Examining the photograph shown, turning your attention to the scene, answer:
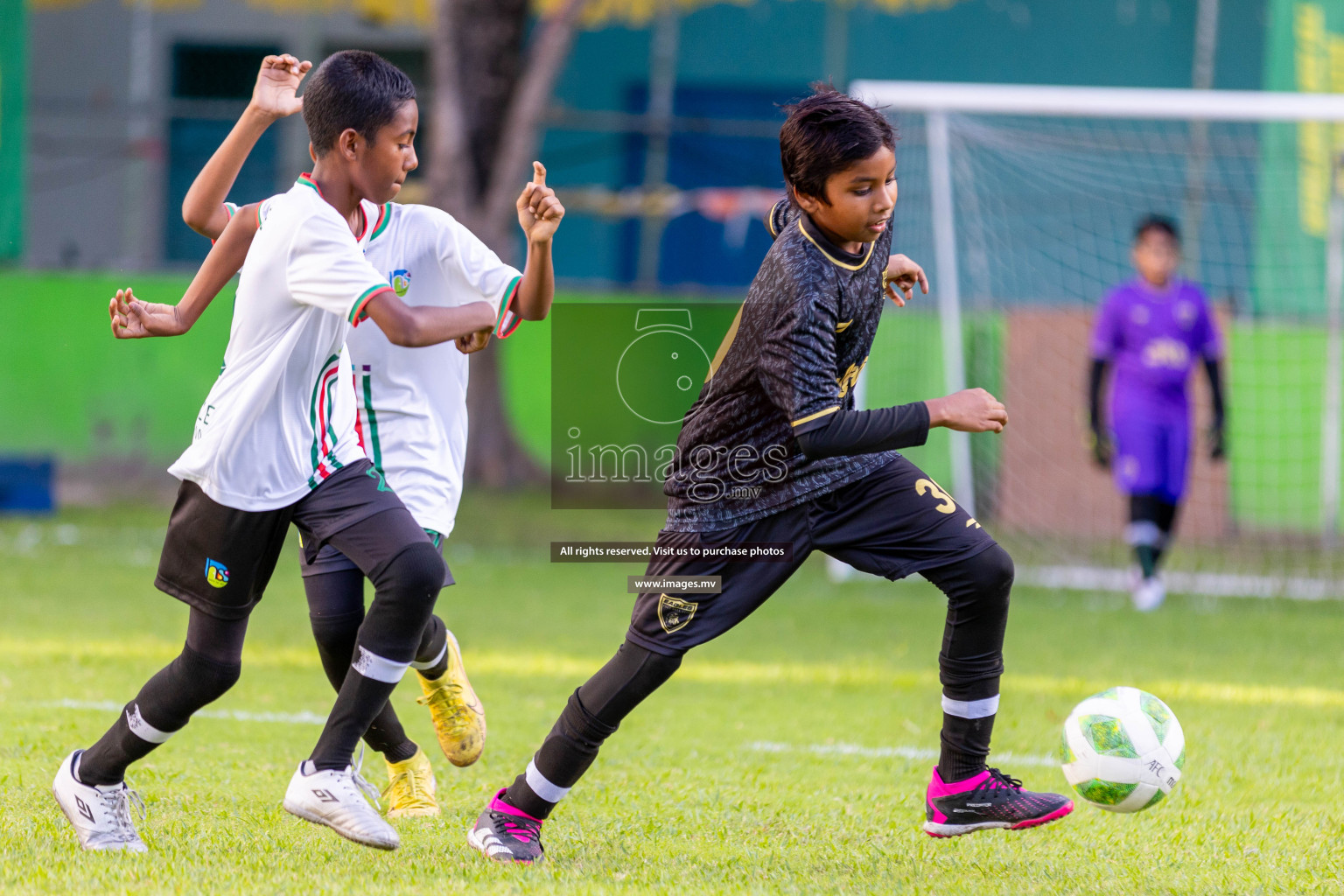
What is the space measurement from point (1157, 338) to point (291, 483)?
256 inches

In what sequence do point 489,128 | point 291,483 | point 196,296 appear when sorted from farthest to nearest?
point 489,128
point 196,296
point 291,483

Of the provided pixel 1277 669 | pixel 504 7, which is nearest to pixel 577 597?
pixel 1277 669

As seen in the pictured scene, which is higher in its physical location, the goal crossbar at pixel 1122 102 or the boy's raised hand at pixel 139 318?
the goal crossbar at pixel 1122 102

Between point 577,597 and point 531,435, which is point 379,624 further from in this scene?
point 531,435

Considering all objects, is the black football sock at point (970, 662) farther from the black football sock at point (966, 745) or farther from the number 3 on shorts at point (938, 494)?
the number 3 on shorts at point (938, 494)

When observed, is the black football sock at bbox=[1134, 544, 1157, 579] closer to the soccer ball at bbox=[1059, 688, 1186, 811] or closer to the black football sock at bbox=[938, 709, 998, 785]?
the soccer ball at bbox=[1059, 688, 1186, 811]

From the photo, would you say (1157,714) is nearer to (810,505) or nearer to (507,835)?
(810,505)

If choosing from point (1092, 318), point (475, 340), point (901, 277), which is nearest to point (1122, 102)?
point (1092, 318)

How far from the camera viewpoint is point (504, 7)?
13.9 m

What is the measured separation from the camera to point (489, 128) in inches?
547

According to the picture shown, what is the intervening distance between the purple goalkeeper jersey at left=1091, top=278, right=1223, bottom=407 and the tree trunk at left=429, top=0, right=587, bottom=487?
6.00 meters

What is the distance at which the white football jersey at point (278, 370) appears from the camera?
3.52 metres

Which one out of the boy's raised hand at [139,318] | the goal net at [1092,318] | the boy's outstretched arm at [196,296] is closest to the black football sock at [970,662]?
the boy's outstretched arm at [196,296]

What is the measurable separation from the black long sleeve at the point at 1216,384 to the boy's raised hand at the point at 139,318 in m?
6.72
